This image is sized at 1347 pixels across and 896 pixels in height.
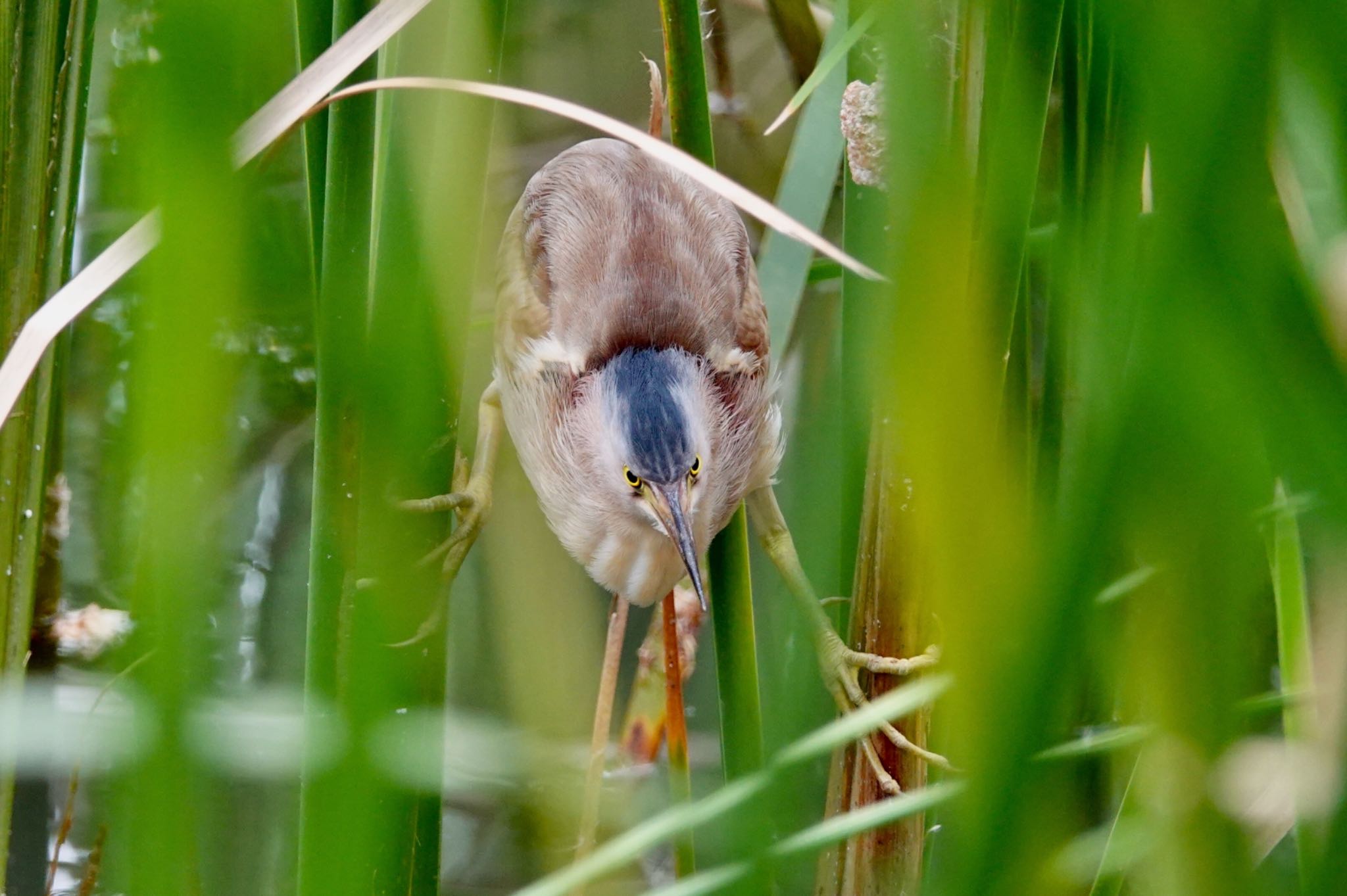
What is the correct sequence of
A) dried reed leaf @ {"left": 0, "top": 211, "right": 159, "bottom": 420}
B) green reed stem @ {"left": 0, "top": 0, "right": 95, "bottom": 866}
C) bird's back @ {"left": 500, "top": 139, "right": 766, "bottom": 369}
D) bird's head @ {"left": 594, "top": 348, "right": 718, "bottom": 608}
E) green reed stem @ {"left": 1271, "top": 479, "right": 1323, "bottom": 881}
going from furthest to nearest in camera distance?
bird's back @ {"left": 500, "top": 139, "right": 766, "bottom": 369} < bird's head @ {"left": 594, "top": 348, "right": 718, "bottom": 608} < green reed stem @ {"left": 0, "top": 0, "right": 95, "bottom": 866} < green reed stem @ {"left": 1271, "top": 479, "right": 1323, "bottom": 881} < dried reed leaf @ {"left": 0, "top": 211, "right": 159, "bottom": 420}

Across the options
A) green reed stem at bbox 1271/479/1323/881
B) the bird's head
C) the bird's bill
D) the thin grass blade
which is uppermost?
the thin grass blade

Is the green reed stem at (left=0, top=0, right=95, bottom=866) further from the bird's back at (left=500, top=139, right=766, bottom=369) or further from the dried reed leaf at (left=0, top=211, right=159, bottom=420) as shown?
the bird's back at (left=500, top=139, right=766, bottom=369)

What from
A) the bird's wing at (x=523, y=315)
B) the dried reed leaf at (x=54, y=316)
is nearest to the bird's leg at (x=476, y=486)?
the bird's wing at (x=523, y=315)

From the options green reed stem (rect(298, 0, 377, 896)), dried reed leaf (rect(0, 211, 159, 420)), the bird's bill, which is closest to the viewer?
green reed stem (rect(298, 0, 377, 896))

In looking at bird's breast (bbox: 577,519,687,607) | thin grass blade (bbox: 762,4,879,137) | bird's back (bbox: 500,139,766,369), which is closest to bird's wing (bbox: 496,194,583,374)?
bird's back (bbox: 500,139,766,369)

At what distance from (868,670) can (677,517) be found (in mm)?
276

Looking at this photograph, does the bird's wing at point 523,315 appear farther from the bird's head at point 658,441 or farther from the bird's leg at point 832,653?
the bird's leg at point 832,653

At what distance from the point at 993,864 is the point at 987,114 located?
0.47 meters

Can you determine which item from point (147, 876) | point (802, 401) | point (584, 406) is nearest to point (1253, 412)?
point (147, 876)

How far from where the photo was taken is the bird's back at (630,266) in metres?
1.54

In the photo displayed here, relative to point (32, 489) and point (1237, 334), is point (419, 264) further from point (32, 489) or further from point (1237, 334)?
point (32, 489)

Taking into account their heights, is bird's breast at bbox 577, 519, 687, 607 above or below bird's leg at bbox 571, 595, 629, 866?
above

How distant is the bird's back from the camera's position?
1.54 metres

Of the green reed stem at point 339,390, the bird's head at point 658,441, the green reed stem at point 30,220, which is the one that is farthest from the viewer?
the bird's head at point 658,441
